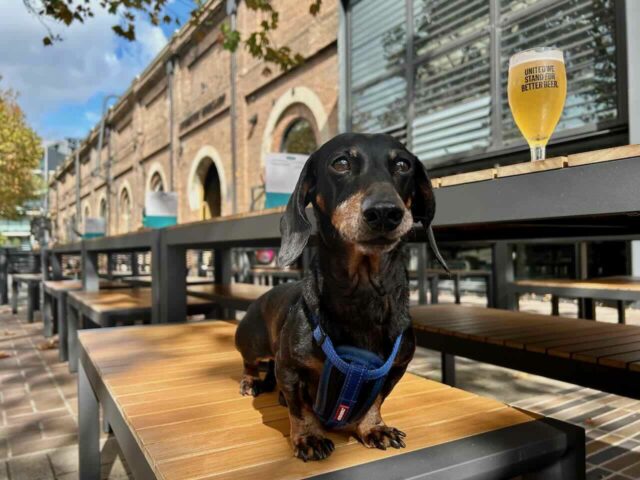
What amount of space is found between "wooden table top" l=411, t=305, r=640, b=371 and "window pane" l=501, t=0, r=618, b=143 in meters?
3.09

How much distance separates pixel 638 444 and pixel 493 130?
437 cm

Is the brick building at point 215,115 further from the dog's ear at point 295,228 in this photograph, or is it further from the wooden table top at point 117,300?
the dog's ear at point 295,228

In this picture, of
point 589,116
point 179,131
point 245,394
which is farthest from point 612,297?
point 179,131

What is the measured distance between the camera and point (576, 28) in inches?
207

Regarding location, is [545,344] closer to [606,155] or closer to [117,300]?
[606,155]

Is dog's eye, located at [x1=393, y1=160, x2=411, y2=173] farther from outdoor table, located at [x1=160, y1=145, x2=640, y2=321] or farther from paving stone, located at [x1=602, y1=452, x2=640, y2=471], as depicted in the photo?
paving stone, located at [x1=602, y1=452, x2=640, y2=471]

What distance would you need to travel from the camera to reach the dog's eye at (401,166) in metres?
1.04

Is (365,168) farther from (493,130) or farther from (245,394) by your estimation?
(493,130)

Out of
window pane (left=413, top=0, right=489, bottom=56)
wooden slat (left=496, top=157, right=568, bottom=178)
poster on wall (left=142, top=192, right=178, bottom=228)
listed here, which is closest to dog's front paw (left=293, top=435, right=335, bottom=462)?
wooden slat (left=496, top=157, right=568, bottom=178)

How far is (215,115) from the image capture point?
13680 millimetres

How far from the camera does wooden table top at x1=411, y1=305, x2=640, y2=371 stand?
1.82 metres

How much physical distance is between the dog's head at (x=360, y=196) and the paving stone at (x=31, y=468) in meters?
2.06

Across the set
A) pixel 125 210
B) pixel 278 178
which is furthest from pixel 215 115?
pixel 125 210

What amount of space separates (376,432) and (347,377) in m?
0.19
